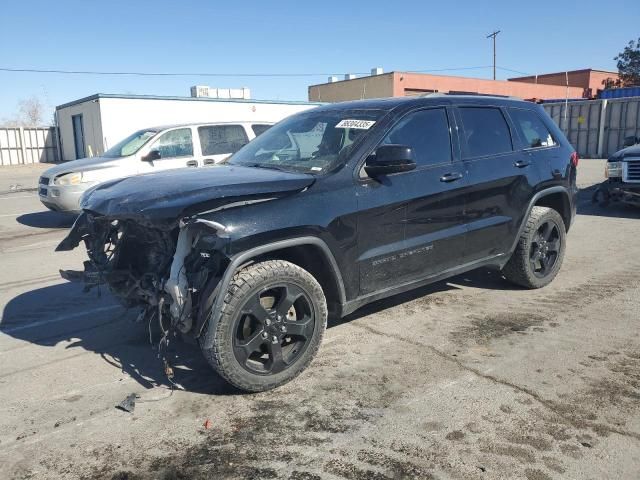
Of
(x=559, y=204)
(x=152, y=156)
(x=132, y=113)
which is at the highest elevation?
(x=132, y=113)

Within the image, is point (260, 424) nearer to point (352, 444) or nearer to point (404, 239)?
point (352, 444)

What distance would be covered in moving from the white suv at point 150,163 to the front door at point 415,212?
6052mm

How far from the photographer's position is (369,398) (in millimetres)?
3475

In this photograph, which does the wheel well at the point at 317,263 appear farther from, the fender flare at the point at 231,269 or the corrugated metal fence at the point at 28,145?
the corrugated metal fence at the point at 28,145

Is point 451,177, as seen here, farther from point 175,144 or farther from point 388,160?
point 175,144

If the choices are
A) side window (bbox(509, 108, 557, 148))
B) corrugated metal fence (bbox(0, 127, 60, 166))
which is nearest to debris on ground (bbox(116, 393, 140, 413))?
side window (bbox(509, 108, 557, 148))

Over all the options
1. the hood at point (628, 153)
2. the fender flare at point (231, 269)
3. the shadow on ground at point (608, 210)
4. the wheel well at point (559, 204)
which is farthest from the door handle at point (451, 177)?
the shadow on ground at point (608, 210)

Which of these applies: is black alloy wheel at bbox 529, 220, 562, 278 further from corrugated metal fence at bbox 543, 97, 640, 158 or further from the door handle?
corrugated metal fence at bbox 543, 97, 640, 158

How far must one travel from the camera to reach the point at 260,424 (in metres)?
3.20

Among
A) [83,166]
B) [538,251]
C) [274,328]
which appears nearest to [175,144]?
[83,166]

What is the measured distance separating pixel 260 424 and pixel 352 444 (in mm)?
574

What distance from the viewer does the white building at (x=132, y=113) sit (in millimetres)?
26109

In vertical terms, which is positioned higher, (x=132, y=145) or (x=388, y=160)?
(x=132, y=145)

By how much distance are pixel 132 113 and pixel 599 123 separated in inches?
858
